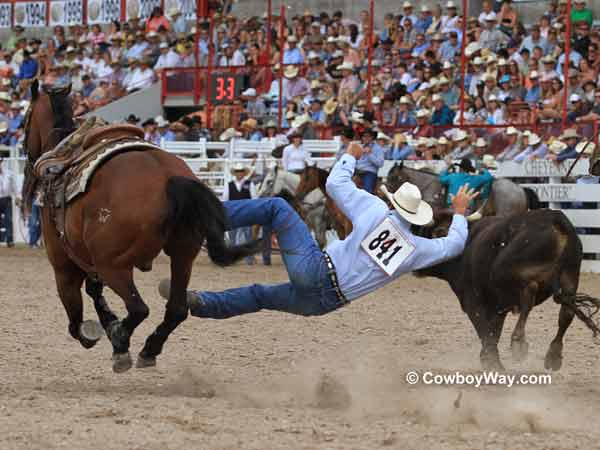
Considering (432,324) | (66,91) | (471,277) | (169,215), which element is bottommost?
(432,324)

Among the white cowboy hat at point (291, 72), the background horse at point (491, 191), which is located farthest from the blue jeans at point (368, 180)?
the white cowboy hat at point (291, 72)

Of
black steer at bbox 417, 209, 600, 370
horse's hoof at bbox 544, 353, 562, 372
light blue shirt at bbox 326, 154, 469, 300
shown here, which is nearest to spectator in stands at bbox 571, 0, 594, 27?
black steer at bbox 417, 209, 600, 370

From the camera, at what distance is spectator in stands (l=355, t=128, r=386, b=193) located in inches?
621

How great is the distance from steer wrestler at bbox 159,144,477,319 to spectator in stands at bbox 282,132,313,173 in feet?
35.0

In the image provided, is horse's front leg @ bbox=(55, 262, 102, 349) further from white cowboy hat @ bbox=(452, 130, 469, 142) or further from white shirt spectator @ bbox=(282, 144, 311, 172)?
white shirt spectator @ bbox=(282, 144, 311, 172)

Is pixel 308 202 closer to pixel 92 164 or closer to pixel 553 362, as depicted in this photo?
pixel 553 362

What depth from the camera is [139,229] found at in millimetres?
6359

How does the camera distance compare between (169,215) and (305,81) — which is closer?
(169,215)

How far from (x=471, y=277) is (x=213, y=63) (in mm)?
14637

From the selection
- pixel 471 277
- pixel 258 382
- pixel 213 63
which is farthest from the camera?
pixel 213 63

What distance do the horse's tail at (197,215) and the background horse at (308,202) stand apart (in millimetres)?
9393

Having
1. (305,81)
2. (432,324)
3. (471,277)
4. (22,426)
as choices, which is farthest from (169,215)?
(305,81)

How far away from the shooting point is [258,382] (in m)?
6.91

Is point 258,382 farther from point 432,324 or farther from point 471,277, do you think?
point 432,324
